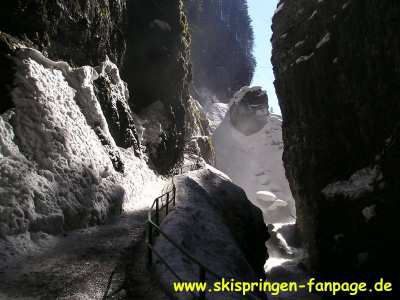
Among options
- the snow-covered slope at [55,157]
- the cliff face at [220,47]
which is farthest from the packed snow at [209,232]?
the cliff face at [220,47]

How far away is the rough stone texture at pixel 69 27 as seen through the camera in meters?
11.7

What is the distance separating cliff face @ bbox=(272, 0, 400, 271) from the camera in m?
17.6

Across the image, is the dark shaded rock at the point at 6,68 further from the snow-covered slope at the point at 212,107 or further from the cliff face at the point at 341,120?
the snow-covered slope at the point at 212,107

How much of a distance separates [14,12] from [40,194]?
756 centimetres

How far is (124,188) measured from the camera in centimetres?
1394

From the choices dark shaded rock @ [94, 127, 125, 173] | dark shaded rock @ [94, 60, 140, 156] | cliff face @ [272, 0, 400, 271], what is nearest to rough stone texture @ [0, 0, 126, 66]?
dark shaded rock @ [94, 60, 140, 156]

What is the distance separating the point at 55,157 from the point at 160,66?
20.5 meters

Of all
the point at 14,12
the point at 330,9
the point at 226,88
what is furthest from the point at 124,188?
the point at 226,88

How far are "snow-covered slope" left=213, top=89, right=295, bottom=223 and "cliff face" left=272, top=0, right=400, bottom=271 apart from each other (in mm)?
38137

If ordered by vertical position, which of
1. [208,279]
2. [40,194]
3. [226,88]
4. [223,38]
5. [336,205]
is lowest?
[208,279]

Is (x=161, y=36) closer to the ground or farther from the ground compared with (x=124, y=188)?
farther from the ground

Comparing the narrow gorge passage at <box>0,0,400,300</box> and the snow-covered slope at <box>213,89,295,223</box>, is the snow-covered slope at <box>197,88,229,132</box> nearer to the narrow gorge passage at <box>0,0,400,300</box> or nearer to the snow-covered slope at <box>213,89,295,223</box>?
the snow-covered slope at <box>213,89,295,223</box>

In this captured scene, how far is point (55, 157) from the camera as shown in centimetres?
1016

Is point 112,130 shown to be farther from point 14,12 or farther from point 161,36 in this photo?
point 161,36
